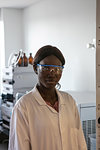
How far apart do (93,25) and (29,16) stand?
1801 millimetres

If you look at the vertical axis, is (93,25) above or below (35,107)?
above

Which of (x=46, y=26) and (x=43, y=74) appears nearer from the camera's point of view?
(x=43, y=74)

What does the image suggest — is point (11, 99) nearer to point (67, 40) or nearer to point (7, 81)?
point (7, 81)

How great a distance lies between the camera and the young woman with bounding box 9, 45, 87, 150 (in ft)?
3.95

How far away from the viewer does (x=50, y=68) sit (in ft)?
4.11

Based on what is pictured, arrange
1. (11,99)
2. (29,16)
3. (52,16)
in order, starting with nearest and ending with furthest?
1. (11,99)
2. (52,16)
3. (29,16)

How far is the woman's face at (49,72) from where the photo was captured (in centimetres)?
125

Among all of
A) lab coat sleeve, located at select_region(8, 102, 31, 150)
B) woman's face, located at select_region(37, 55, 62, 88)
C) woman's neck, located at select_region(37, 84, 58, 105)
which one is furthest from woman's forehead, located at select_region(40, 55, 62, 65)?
lab coat sleeve, located at select_region(8, 102, 31, 150)

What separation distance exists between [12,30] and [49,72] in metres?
3.71

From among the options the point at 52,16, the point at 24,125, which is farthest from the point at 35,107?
the point at 52,16

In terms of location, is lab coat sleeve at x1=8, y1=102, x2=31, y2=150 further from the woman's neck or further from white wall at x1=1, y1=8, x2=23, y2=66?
white wall at x1=1, y1=8, x2=23, y2=66

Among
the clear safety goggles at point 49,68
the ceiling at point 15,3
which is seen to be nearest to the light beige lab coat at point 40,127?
the clear safety goggles at point 49,68

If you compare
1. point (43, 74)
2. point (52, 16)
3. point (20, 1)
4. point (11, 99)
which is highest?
point (20, 1)

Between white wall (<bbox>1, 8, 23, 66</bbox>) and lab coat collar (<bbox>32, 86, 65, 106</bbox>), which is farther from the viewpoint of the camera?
white wall (<bbox>1, 8, 23, 66</bbox>)
